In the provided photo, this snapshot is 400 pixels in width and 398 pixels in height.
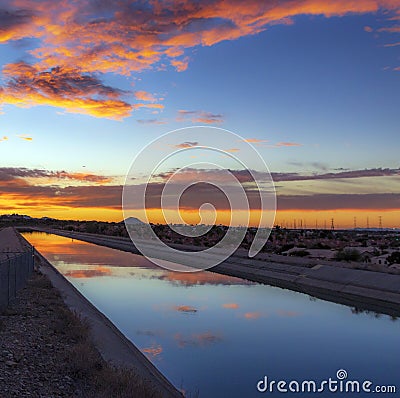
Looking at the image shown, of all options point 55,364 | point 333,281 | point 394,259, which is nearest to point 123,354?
point 55,364

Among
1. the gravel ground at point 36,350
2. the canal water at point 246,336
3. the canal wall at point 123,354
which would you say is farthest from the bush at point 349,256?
the gravel ground at point 36,350

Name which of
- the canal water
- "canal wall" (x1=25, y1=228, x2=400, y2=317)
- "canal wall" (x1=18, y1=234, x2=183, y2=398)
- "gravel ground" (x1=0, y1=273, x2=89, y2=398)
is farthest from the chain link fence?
"canal wall" (x1=25, y1=228, x2=400, y2=317)

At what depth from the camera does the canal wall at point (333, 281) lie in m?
29.6

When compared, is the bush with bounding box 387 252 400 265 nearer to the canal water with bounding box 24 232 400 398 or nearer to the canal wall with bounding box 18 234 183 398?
the canal water with bounding box 24 232 400 398

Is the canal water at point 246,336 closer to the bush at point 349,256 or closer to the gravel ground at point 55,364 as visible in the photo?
the gravel ground at point 55,364

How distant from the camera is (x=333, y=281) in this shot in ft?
121

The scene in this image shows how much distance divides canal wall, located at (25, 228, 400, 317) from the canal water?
2282 millimetres

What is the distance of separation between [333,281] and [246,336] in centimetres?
1851

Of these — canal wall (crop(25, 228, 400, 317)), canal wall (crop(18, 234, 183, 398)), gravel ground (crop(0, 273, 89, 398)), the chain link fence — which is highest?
the chain link fence

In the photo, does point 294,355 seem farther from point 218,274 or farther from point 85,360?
point 218,274

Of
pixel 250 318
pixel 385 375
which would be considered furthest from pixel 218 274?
pixel 385 375

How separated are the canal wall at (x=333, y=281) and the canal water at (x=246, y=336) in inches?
89.9

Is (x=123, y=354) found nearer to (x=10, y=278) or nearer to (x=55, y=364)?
(x=55, y=364)

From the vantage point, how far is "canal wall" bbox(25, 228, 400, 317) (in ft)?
97.0
